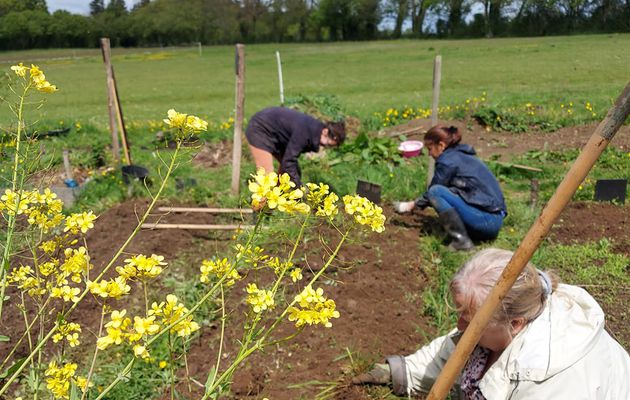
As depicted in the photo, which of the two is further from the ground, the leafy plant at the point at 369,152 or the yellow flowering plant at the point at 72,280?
the yellow flowering plant at the point at 72,280

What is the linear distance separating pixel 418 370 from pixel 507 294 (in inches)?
42.3

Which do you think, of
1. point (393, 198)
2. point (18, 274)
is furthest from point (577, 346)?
point (393, 198)

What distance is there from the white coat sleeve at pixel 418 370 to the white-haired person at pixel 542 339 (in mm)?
689

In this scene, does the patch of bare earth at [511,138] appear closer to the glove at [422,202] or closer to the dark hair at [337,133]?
the glove at [422,202]

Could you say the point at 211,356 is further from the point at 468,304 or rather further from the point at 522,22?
the point at 522,22

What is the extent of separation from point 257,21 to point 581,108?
198 feet

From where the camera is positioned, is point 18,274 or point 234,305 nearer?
point 18,274

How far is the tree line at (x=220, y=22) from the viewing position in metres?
48.0

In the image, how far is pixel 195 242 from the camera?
4438 millimetres

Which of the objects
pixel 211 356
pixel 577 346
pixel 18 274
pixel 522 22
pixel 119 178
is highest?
pixel 522 22

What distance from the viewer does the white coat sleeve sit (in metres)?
2.52

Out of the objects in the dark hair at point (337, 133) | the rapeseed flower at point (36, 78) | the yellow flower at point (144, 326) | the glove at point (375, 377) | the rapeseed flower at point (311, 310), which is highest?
the rapeseed flower at point (36, 78)

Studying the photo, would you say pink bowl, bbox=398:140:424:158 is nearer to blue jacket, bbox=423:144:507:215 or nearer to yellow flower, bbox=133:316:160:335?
blue jacket, bbox=423:144:507:215

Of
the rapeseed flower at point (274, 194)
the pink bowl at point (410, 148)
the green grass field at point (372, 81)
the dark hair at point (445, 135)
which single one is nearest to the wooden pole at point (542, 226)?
the rapeseed flower at point (274, 194)
